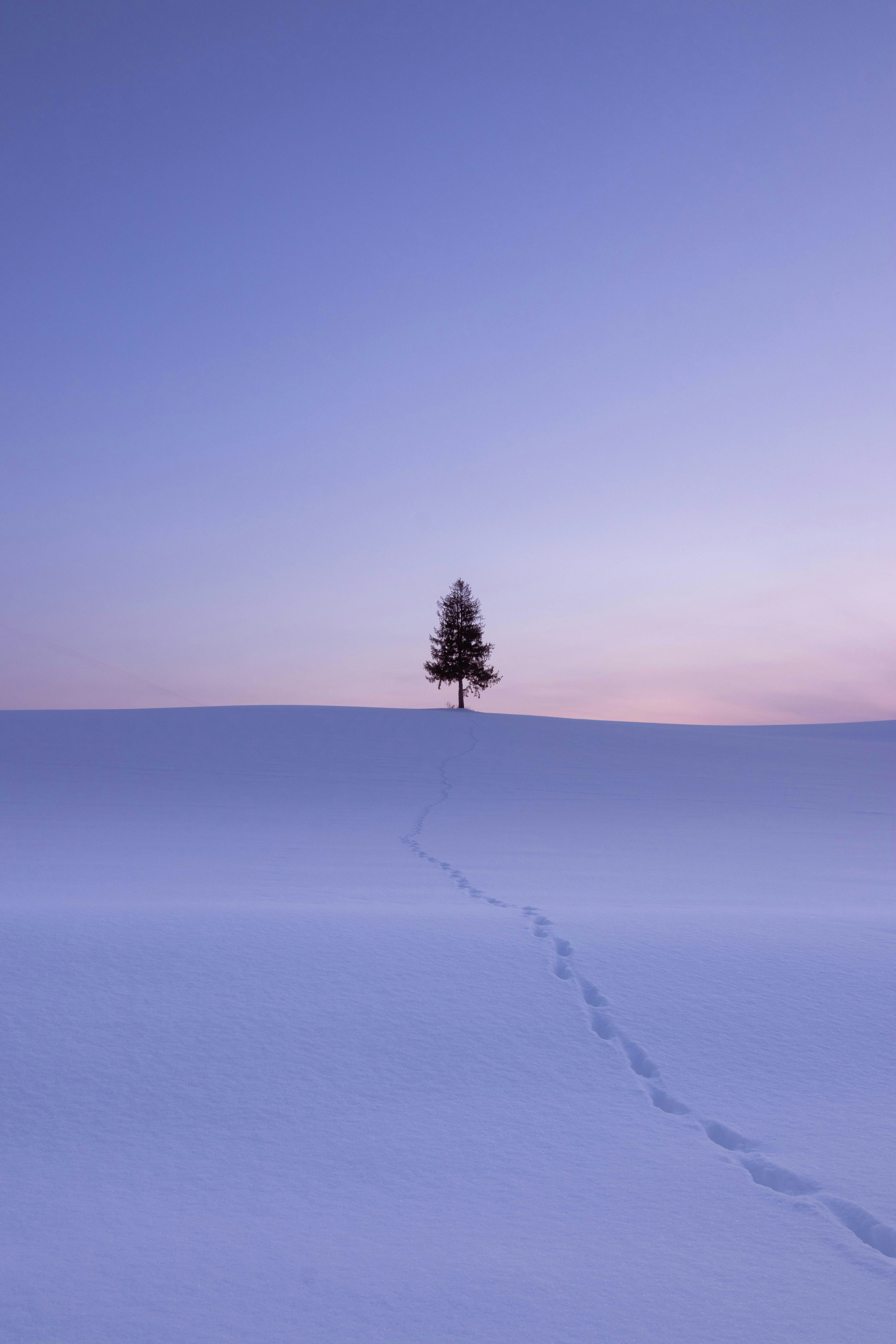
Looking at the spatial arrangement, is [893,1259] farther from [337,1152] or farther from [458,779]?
[458,779]

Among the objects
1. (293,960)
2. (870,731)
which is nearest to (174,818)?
(293,960)

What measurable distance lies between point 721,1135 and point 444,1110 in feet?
3.05

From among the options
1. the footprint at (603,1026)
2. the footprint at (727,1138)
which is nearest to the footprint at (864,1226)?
the footprint at (727,1138)

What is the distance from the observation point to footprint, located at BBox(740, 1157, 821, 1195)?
263 centimetres

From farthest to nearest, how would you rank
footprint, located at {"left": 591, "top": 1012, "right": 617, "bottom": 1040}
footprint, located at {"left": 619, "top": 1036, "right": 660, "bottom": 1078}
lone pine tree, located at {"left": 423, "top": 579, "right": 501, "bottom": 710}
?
lone pine tree, located at {"left": 423, "top": 579, "right": 501, "bottom": 710}, footprint, located at {"left": 591, "top": 1012, "right": 617, "bottom": 1040}, footprint, located at {"left": 619, "top": 1036, "right": 660, "bottom": 1078}

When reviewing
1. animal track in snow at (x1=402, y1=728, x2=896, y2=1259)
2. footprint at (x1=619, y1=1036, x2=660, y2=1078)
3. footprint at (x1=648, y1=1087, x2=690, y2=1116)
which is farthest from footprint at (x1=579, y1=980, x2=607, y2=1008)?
footprint at (x1=648, y1=1087, x2=690, y2=1116)

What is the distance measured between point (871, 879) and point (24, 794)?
1188 centimetres

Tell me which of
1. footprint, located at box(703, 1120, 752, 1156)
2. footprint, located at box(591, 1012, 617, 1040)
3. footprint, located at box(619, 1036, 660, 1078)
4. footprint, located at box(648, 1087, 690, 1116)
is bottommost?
footprint, located at box(703, 1120, 752, 1156)

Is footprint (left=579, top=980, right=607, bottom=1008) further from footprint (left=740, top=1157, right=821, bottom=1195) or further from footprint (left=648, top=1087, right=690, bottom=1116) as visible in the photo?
footprint (left=740, top=1157, right=821, bottom=1195)

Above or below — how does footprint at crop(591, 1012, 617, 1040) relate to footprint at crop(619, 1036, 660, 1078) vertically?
above

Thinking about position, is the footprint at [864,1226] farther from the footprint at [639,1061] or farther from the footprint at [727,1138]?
the footprint at [639,1061]

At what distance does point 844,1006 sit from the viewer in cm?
401

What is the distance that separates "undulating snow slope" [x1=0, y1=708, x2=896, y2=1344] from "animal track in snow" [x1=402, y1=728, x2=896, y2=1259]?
13 mm

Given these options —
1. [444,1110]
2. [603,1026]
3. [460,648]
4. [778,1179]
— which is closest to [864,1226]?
[778,1179]
